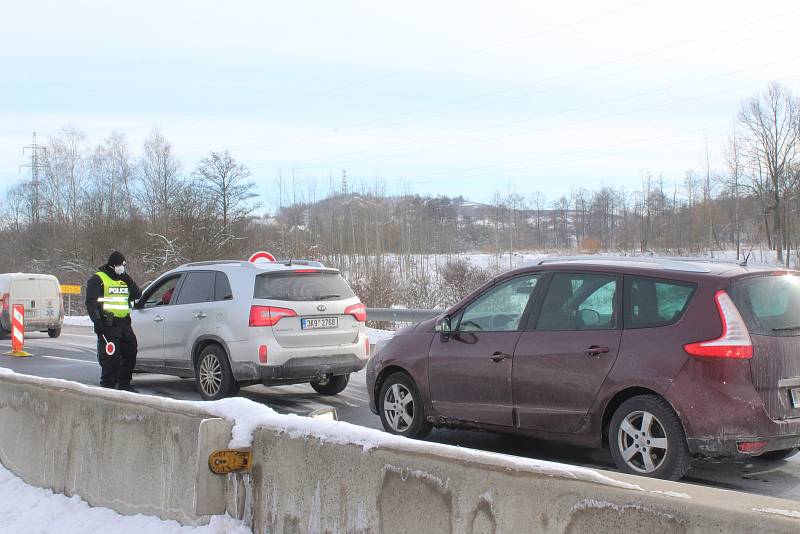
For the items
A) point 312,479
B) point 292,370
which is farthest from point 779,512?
point 292,370

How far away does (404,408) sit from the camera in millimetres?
7191

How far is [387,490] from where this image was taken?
11.5 ft

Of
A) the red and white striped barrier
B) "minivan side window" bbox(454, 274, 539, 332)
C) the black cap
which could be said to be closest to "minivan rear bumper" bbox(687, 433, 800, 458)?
"minivan side window" bbox(454, 274, 539, 332)

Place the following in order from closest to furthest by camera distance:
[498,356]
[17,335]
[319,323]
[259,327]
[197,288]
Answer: [498,356]
[259,327]
[319,323]
[197,288]
[17,335]

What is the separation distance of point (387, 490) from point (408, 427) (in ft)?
12.0

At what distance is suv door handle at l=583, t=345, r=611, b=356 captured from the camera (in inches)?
223

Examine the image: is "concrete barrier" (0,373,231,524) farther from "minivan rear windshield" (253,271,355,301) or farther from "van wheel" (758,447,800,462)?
"van wheel" (758,447,800,462)

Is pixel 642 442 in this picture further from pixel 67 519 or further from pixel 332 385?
pixel 332 385

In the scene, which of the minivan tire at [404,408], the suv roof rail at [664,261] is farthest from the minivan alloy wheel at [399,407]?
the suv roof rail at [664,261]

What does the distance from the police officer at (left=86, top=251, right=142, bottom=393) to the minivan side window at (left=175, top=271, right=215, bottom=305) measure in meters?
0.72

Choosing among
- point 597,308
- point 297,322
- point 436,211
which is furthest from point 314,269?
point 436,211

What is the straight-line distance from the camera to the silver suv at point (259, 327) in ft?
29.3

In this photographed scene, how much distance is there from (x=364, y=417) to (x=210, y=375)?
2078 millimetres

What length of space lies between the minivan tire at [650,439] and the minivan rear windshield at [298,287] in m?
4.60
